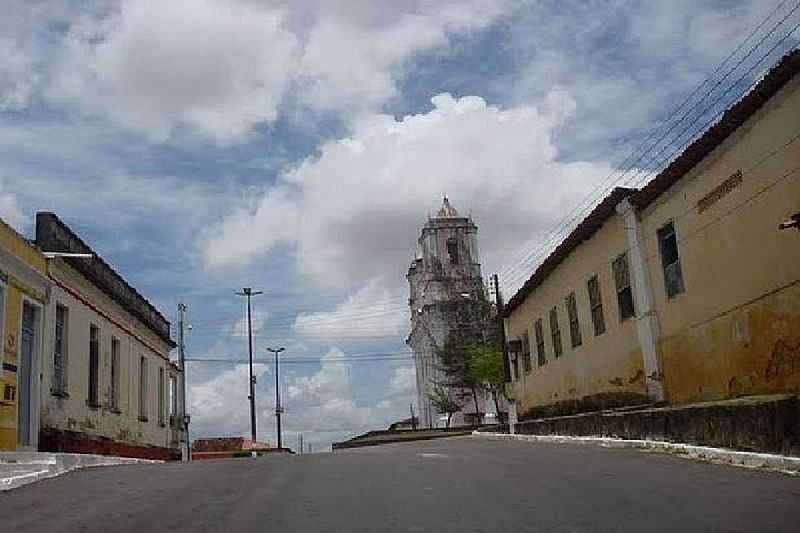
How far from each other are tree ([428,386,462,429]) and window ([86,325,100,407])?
33.4 meters

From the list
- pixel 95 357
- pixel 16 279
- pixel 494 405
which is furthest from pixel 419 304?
pixel 16 279

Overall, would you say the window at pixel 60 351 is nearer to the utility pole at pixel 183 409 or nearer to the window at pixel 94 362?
the window at pixel 94 362

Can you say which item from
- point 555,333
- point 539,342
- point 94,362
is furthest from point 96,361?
point 539,342

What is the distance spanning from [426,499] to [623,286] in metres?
12.5

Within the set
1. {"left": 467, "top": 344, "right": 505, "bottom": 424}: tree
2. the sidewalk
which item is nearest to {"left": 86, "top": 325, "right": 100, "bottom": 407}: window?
the sidewalk

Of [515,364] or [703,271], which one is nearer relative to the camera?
[703,271]

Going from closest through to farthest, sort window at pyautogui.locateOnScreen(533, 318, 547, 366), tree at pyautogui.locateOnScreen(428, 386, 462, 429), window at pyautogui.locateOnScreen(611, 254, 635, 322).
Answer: window at pyautogui.locateOnScreen(611, 254, 635, 322)
window at pyautogui.locateOnScreen(533, 318, 547, 366)
tree at pyautogui.locateOnScreen(428, 386, 462, 429)

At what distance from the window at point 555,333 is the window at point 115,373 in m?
12.3

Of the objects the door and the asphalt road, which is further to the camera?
the door

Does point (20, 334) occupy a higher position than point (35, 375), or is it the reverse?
point (20, 334)

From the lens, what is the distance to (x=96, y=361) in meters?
22.1

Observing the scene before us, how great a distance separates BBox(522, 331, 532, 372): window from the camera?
31528 mm

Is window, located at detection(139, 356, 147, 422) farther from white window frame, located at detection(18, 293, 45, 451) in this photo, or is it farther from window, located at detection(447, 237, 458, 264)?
window, located at detection(447, 237, 458, 264)

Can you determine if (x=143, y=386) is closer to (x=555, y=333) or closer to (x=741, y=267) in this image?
(x=555, y=333)
